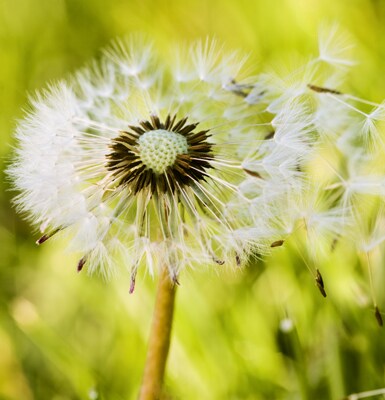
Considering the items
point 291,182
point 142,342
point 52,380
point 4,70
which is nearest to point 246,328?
point 142,342

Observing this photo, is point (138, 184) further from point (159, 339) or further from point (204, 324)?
point (204, 324)

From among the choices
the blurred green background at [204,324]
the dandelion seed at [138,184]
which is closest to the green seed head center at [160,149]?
the dandelion seed at [138,184]

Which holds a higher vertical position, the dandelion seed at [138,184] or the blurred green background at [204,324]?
the dandelion seed at [138,184]

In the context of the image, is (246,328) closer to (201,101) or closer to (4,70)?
(201,101)

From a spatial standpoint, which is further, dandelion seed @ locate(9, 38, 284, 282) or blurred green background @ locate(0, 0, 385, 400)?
blurred green background @ locate(0, 0, 385, 400)

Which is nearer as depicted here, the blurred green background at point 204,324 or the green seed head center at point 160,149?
the green seed head center at point 160,149

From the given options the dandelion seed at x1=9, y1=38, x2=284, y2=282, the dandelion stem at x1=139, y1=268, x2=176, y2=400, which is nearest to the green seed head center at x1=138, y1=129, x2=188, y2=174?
the dandelion seed at x1=9, y1=38, x2=284, y2=282

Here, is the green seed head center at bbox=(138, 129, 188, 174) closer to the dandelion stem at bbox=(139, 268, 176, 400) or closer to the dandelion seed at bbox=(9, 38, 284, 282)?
the dandelion seed at bbox=(9, 38, 284, 282)

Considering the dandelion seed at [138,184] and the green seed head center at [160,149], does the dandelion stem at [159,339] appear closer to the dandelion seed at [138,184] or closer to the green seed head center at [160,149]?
the dandelion seed at [138,184]
